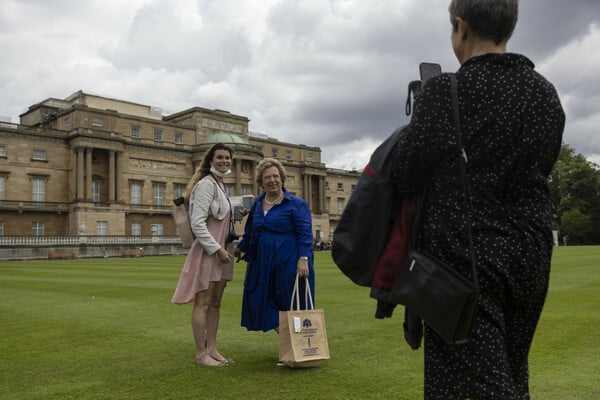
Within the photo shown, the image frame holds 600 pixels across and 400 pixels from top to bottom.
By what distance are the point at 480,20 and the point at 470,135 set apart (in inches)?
21.5

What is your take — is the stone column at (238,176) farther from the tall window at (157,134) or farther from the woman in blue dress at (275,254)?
the woman in blue dress at (275,254)

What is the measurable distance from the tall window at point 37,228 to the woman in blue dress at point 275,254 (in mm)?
56992

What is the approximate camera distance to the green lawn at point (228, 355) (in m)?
4.78

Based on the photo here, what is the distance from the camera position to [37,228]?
56906 millimetres

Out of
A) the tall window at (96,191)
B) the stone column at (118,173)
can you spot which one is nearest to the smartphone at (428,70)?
the stone column at (118,173)

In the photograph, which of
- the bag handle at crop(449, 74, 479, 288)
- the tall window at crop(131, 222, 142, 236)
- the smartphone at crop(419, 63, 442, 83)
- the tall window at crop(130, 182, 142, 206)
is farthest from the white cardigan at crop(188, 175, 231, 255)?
the tall window at crop(130, 182, 142, 206)

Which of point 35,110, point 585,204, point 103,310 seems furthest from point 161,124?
point 103,310

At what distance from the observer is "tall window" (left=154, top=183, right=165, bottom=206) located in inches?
2601

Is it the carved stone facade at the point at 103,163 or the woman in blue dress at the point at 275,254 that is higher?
the carved stone facade at the point at 103,163

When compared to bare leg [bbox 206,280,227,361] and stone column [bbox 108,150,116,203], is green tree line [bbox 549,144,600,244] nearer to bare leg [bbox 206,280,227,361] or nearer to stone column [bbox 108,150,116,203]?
stone column [bbox 108,150,116,203]

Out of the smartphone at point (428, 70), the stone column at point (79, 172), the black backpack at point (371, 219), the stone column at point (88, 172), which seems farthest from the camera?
the stone column at point (88, 172)

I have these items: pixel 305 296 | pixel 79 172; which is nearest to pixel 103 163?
pixel 79 172

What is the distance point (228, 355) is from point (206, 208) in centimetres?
178

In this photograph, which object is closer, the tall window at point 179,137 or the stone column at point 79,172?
the stone column at point 79,172
